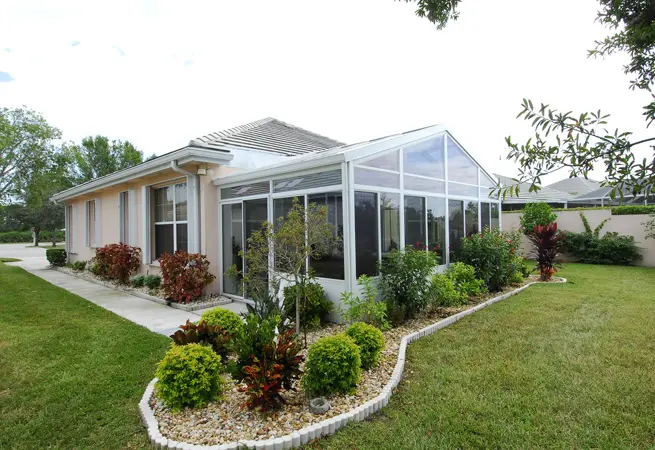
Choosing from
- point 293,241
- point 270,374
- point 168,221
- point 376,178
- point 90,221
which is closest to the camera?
point 270,374

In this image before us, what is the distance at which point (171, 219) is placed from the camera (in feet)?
33.6

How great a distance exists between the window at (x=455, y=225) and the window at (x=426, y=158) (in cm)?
97

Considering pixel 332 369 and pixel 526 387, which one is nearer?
pixel 332 369

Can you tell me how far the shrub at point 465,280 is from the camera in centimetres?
812

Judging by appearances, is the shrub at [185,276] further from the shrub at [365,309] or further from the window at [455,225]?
the window at [455,225]

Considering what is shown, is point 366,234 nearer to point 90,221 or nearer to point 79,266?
point 79,266

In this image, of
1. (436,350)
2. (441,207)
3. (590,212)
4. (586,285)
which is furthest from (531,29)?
(590,212)

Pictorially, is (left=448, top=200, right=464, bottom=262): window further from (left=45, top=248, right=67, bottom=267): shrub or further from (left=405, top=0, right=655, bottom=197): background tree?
(left=45, top=248, right=67, bottom=267): shrub

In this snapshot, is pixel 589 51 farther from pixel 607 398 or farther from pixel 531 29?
pixel 607 398

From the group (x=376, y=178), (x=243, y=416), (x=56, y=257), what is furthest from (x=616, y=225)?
(x=56, y=257)

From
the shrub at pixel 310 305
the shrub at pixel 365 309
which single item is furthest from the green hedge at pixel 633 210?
the shrub at pixel 310 305

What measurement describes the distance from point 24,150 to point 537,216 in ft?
80.3

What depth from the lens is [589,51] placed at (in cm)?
284

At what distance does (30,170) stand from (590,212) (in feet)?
87.5
